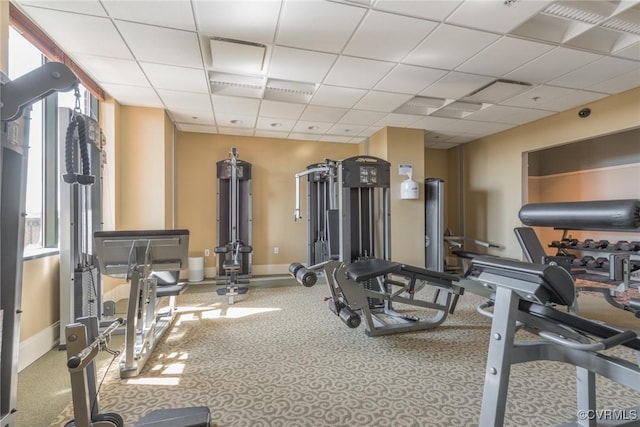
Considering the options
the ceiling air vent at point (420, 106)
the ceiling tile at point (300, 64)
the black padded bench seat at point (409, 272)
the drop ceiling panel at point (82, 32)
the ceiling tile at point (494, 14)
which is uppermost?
the ceiling air vent at point (420, 106)

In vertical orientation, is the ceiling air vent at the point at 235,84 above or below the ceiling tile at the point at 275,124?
above

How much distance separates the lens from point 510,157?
532 centimetres

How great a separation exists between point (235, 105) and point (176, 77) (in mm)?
953

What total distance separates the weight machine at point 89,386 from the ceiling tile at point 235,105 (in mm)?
3272

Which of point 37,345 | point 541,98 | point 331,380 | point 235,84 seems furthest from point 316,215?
point 37,345

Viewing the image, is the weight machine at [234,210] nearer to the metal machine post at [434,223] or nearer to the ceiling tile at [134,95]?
the ceiling tile at [134,95]

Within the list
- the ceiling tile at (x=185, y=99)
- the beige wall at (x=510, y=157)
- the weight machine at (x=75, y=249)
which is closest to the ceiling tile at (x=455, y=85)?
the beige wall at (x=510, y=157)

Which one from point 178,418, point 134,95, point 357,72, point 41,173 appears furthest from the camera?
point 134,95

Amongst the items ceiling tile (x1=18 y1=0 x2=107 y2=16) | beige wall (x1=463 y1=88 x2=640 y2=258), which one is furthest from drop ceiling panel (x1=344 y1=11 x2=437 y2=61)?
beige wall (x1=463 y1=88 x2=640 y2=258)

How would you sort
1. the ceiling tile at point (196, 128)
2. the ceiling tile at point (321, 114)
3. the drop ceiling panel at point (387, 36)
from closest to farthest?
1. the drop ceiling panel at point (387, 36)
2. the ceiling tile at point (321, 114)
3. the ceiling tile at point (196, 128)

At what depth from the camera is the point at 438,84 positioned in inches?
139

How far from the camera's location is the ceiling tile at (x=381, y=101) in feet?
12.6

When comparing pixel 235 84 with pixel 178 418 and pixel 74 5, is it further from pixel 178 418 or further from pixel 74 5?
pixel 178 418

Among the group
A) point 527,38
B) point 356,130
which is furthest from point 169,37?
point 356,130
